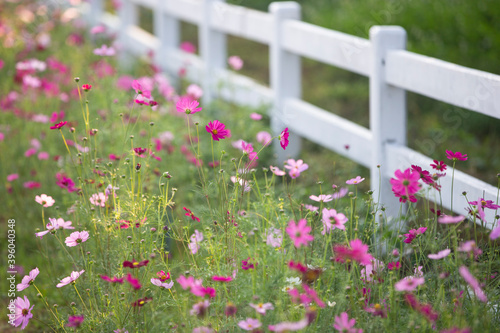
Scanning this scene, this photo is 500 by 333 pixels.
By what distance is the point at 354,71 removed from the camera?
3318 millimetres

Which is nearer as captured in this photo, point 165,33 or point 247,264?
point 247,264

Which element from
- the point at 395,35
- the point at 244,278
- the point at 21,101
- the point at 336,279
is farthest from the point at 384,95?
the point at 21,101

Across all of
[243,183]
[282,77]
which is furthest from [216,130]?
[282,77]

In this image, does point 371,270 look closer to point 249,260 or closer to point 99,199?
point 249,260

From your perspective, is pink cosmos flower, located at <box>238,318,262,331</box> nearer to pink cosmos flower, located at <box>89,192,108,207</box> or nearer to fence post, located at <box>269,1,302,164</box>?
pink cosmos flower, located at <box>89,192,108,207</box>

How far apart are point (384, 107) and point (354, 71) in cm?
38

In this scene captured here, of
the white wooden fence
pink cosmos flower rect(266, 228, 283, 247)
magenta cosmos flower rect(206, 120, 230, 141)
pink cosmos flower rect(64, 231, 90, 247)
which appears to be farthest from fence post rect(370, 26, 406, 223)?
pink cosmos flower rect(64, 231, 90, 247)

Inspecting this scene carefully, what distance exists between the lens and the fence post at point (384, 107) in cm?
300

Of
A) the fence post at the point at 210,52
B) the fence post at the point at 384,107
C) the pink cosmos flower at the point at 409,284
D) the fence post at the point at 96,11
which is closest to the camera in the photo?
the pink cosmos flower at the point at 409,284

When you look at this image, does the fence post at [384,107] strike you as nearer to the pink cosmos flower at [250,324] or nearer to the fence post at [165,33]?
the pink cosmos flower at [250,324]

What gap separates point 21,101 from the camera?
4457 mm

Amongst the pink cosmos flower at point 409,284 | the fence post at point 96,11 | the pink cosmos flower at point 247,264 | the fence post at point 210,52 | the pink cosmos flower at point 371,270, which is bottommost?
the fence post at point 96,11

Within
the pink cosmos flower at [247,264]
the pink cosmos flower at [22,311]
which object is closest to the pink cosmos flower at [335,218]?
the pink cosmos flower at [247,264]

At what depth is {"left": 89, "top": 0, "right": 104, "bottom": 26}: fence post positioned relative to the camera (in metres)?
8.22
